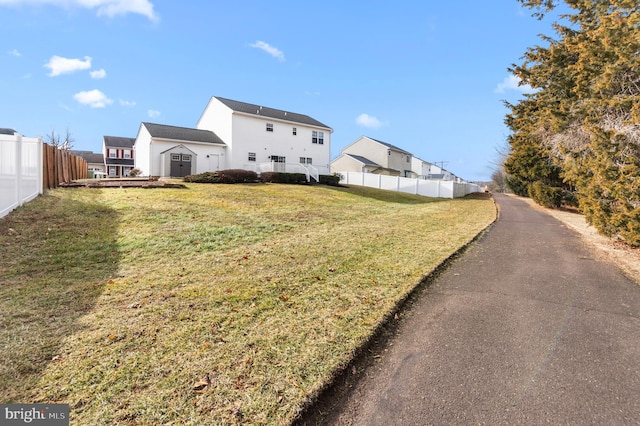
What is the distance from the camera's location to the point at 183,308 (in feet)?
12.5

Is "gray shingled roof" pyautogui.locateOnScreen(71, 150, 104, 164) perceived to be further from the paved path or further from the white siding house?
the paved path

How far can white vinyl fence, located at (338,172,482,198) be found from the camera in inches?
1104

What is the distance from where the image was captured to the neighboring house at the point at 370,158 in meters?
44.0

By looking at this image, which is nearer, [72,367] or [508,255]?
[72,367]

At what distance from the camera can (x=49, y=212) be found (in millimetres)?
7918

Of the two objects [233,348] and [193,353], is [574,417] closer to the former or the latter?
[233,348]

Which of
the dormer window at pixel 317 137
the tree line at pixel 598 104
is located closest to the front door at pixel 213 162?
the dormer window at pixel 317 137

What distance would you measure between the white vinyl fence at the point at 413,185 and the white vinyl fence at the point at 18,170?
1026 inches

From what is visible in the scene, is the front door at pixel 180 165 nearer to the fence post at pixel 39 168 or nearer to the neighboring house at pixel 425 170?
the fence post at pixel 39 168

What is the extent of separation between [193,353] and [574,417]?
308 cm

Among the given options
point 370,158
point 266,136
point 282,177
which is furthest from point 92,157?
point 282,177

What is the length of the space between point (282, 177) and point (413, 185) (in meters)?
13.2

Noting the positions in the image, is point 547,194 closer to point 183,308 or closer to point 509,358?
point 509,358

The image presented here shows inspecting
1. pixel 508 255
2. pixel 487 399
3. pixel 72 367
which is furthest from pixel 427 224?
pixel 72 367
